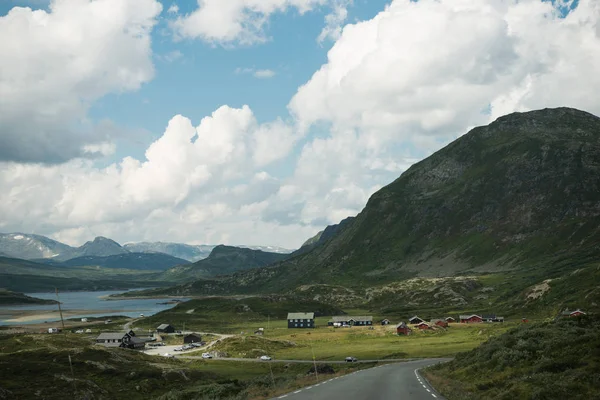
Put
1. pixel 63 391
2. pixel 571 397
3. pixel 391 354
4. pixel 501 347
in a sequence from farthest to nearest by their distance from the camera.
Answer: pixel 391 354 < pixel 63 391 < pixel 501 347 < pixel 571 397

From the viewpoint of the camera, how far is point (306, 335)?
15975cm

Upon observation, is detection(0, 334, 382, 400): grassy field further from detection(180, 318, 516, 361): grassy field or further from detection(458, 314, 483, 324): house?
detection(458, 314, 483, 324): house

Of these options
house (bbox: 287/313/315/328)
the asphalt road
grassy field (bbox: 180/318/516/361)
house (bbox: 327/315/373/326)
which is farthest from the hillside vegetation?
house (bbox: 287/313/315/328)

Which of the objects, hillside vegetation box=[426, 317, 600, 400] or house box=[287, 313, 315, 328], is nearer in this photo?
hillside vegetation box=[426, 317, 600, 400]

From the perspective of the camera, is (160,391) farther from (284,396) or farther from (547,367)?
(547,367)

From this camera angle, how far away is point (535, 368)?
31484 millimetres

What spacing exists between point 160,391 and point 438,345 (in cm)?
6076

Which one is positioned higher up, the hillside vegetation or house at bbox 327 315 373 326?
the hillside vegetation

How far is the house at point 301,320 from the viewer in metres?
193

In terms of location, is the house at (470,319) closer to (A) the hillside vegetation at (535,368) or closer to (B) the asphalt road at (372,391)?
(A) the hillside vegetation at (535,368)

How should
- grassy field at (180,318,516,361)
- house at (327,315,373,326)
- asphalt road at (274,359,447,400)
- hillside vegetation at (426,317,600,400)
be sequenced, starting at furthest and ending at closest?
1. house at (327,315,373,326)
2. grassy field at (180,318,516,361)
3. asphalt road at (274,359,447,400)
4. hillside vegetation at (426,317,600,400)

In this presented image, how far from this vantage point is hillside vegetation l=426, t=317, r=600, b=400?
82.2 feet

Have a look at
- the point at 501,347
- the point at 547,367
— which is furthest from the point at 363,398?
the point at 501,347

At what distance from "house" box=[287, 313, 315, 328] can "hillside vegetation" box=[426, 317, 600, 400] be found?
14796 centimetres
